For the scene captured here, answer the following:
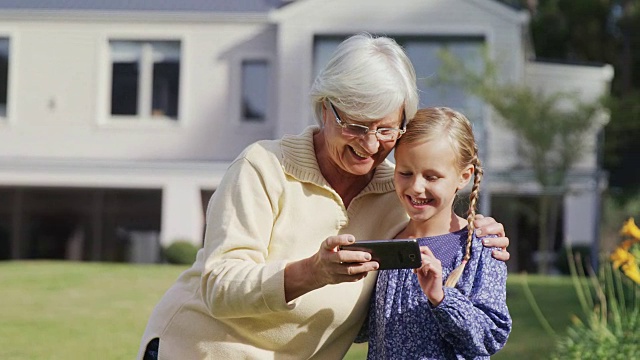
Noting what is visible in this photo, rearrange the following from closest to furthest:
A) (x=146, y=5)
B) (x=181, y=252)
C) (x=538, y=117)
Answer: (x=538, y=117) < (x=181, y=252) < (x=146, y=5)

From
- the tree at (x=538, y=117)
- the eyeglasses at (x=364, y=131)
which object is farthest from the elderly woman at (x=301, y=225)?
the tree at (x=538, y=117)

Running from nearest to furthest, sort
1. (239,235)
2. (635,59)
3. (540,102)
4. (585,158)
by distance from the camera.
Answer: (239,235) → (540,102) → (585,158) → (635,59)

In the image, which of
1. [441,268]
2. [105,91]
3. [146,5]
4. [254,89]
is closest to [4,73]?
[105,91]

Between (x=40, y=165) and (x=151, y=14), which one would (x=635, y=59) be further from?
(x=40, y=165)

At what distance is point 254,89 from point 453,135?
1922 centimetres

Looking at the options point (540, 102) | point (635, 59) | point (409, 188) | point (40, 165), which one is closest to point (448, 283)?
point (409, 188)

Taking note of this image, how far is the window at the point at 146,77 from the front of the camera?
2195 centimetres

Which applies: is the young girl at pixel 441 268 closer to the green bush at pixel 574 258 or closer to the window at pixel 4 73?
the green bush at pixel 574 258

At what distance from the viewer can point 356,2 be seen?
→ 69.8 feet

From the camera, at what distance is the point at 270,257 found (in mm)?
3154

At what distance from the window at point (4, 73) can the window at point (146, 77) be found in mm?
2391

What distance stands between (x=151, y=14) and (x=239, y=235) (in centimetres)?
1935

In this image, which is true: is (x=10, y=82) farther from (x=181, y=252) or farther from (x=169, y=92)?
(x=181, y=252)

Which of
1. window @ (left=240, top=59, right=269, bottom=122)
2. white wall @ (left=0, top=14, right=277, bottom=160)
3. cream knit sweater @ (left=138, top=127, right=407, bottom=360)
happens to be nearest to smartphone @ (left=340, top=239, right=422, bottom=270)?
cream knit sweater @ (left=138, top=127, right=407, bottom=360)
